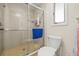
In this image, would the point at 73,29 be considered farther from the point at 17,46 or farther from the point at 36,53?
the point at 17,46

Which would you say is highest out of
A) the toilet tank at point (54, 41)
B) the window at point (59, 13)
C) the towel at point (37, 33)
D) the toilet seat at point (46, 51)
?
the window at point (59, 13)

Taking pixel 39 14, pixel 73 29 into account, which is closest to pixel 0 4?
pixel 39 14

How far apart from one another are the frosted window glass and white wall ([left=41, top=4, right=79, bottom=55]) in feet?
0.18

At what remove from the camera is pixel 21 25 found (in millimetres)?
1267

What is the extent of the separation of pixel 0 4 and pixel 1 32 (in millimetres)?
308

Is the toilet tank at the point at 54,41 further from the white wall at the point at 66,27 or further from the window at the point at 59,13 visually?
the window at the point at 59,13

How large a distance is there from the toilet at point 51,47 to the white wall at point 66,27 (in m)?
0.05

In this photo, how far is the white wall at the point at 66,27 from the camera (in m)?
1.21

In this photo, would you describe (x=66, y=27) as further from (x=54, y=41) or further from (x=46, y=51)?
(x=46, y=51)

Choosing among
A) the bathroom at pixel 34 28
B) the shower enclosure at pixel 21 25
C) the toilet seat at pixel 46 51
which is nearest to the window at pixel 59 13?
the bathroom at pixel 34 28

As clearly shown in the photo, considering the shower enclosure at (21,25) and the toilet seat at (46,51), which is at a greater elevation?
the shower enclosure at (21,25)

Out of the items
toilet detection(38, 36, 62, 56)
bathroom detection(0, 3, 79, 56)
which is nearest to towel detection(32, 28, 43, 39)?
bathroom detection(0, 3, 79, 56)

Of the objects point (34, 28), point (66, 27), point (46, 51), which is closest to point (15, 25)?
point (34, 28)

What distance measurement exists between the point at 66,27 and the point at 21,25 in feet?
1.63
